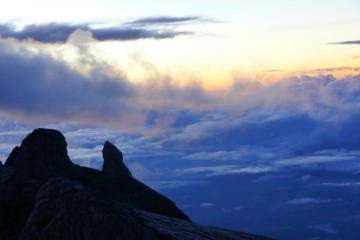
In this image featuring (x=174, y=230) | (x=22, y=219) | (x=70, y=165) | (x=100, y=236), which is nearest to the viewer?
(x=100, y=236)

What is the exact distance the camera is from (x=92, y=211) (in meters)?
62.7

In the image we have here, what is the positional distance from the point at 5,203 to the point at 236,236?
26329 mm

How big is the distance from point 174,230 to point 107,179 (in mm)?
74122

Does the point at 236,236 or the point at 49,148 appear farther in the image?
the point at 49,148

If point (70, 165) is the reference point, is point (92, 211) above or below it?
below

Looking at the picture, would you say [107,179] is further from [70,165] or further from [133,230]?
[133,230]

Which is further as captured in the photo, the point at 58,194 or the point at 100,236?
the point at 58,194

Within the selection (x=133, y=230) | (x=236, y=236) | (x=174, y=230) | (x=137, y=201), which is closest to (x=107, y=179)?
(x=137, y=201)

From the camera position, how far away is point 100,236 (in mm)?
61656

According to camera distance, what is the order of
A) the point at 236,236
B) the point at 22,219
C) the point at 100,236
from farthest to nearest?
1. the point at 236,236
2. the point at 22,219
3. the point at 100,236

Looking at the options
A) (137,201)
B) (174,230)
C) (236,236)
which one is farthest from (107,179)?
(174,230)

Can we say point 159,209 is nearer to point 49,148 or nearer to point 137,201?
point 137,201

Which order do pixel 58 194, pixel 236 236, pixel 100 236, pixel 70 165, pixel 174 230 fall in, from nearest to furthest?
pixel 100 236 < pixel 58 194 < pixel 174 230 < pixel 236 236 < pixel 70 165

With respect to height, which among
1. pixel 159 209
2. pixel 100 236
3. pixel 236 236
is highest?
pixel 159 209
